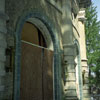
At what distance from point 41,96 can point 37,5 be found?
3885 mm

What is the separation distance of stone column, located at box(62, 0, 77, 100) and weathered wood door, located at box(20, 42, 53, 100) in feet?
2.99

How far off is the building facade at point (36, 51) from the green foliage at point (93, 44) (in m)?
15.4

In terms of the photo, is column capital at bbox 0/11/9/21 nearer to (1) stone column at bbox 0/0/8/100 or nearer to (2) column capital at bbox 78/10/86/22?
(1) stone column at bbox 0/0/8/100

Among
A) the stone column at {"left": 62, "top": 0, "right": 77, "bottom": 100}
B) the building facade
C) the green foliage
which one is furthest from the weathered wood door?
the green foliage

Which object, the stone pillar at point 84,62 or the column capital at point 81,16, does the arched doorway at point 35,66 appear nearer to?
the stone pillar at point 84,62

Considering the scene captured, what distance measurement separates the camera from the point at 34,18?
26.6ft

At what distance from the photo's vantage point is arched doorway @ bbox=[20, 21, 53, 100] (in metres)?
7.34

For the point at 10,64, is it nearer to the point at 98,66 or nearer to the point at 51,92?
the point at 51,92

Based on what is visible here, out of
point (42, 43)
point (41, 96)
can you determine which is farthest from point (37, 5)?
point (41, 96)

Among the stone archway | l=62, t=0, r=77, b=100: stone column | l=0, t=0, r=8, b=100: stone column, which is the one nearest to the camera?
l=0, t=0, r=8, b=100: stone column

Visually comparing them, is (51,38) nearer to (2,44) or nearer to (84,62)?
(2,44)

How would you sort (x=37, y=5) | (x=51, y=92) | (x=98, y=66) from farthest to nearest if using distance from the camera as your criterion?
1. (x=98, y=66)
2. (x=51, y=92)
3. (x=37, y=5)

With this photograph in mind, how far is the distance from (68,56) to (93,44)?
17.0 metres

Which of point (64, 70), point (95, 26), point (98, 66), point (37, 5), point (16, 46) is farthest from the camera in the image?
point (95, 26)
